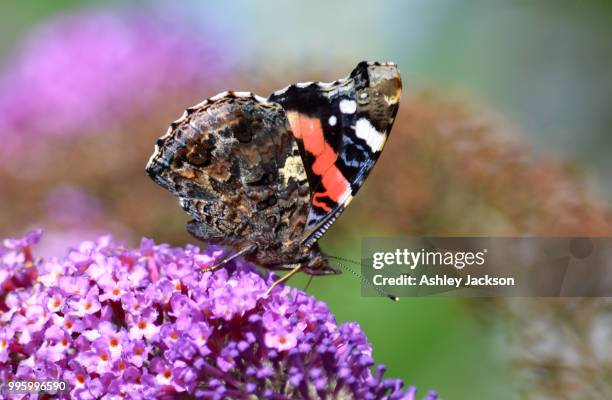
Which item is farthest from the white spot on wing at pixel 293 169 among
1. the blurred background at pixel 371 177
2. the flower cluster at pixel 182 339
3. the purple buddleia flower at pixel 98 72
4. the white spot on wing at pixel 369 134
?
the purple buddleia flower at pixel 98 72

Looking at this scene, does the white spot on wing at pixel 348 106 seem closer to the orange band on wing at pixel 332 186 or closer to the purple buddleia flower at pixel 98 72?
the orange band on wing at pixel 332 186

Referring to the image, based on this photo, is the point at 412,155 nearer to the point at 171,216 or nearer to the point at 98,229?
the point at 171,216

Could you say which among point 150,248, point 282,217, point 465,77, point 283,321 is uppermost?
point 465,77

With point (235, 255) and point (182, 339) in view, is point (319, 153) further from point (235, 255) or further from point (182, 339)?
point (182, 339)

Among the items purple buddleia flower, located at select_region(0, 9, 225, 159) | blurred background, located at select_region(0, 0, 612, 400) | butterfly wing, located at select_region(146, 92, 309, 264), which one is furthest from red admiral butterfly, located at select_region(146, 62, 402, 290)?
purple buddleia flower, located at select_region(0, 9, 225, 159)

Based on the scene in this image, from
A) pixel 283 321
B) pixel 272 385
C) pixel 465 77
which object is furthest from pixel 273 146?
pixel 465 77

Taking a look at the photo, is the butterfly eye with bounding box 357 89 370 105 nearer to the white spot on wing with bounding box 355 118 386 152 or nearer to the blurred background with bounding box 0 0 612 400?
the white spot on wing with bounding box 355 118 386 152
